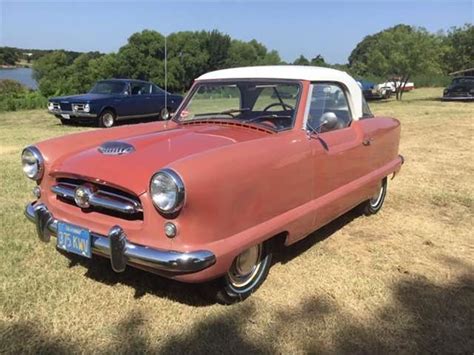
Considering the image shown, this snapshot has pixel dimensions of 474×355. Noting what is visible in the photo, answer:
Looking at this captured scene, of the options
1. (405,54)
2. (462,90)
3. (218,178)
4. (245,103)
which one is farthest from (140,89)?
(405,54)

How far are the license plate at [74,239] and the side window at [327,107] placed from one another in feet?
6.10

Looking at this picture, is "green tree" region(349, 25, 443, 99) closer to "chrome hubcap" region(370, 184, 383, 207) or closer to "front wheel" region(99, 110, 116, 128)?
"front wheel" region(99, 110, 116, 128)

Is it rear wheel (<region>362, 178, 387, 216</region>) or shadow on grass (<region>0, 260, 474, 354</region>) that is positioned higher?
rear wheel (<region>362, 178, 387, 216</region>)

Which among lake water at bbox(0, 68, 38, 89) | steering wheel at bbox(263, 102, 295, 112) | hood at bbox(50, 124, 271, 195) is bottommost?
lake water at bbox(0, 68, 38, 89)

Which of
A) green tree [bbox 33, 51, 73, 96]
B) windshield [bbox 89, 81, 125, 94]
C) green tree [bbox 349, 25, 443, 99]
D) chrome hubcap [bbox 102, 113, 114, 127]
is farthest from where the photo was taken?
green tree [bbox 33, 51, 73, 96]

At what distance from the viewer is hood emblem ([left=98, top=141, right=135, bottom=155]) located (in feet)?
11.0

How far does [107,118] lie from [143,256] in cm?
1116

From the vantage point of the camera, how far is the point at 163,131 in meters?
4.08

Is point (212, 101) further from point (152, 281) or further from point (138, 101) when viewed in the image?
point (138, 101)

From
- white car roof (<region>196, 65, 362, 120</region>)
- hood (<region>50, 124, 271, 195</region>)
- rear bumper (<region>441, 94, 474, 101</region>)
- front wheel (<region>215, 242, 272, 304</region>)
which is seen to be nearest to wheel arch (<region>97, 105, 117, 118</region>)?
white car roof (<region>196, 65, 362, 120</region>)

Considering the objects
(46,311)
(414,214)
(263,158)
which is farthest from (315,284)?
(414,214)

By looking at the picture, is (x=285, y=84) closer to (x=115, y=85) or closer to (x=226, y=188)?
(x=226, y=188)

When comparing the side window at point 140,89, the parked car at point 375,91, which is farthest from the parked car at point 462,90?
the side window at point 140,89

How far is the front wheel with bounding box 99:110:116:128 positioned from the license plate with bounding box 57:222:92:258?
33.9 ft
